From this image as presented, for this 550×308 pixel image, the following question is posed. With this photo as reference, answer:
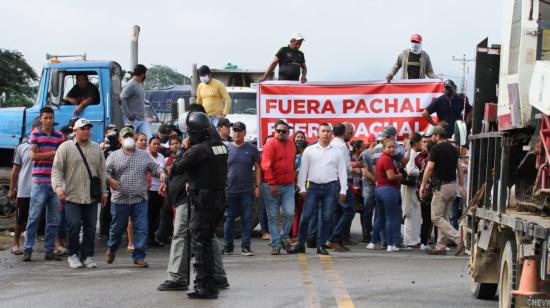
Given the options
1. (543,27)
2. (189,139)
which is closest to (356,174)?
(189,139)

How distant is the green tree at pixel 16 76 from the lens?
50469 millimetres

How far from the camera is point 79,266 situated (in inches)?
543

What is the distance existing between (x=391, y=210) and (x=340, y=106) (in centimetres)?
278

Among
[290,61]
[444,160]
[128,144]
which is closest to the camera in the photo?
[128,144]

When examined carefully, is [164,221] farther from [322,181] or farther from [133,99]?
[322,181]

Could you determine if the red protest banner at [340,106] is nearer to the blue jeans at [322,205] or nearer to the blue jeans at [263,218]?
the blue jeans at [263,218]

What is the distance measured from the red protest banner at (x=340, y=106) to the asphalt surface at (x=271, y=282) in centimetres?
324

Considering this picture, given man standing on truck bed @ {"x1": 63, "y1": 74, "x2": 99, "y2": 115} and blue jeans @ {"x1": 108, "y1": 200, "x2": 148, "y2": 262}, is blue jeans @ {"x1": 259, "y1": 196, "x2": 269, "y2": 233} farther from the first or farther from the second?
blue jeans @ {"x1": 108, "y1": 200, "x2": 148, "y2": 262}

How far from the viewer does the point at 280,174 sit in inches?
622

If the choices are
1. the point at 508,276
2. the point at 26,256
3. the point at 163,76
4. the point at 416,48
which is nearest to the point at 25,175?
the point at 26,256

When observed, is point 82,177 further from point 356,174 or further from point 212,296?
point 356,174

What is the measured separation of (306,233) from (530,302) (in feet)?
26.3

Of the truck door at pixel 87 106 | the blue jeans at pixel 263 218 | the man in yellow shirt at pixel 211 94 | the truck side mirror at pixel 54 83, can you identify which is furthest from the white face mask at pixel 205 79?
the truck side mirror at pixel 54 83

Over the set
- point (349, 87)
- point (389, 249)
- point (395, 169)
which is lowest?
point (389, 249)
